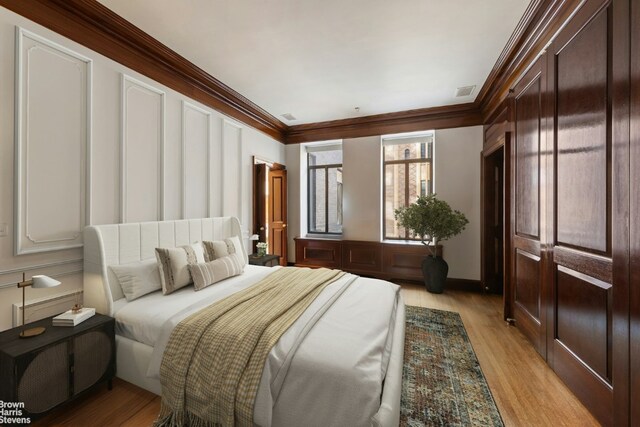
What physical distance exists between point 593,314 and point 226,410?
90.5 inches

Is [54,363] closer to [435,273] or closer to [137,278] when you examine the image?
[137,278]

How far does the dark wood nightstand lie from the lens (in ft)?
4.68

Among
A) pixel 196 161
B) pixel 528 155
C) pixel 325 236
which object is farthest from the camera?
pixel 325 236

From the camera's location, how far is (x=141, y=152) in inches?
105

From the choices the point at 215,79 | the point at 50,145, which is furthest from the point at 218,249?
the point at 215,79

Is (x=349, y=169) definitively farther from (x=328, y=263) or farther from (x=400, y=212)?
(x=328, y=263)

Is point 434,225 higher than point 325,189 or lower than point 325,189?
lower

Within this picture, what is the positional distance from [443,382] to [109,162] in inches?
134

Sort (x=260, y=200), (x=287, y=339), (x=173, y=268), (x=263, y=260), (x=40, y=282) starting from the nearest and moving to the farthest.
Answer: (x=287, y=339)
(x=40, y=282)
(x=173, y=268)
(x=263, y=260)
(x=260, y=200)

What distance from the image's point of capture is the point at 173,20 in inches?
90.3

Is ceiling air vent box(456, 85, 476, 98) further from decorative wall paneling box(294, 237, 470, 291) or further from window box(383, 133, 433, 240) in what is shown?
decorative wall paneling box(294, 237, 470, 291)

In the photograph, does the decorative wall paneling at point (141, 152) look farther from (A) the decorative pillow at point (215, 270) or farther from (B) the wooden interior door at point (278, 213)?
(B) the wooden interior door at point (278, 213)

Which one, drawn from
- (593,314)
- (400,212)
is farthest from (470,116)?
(593,314)

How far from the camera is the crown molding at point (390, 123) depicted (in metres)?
4.26
